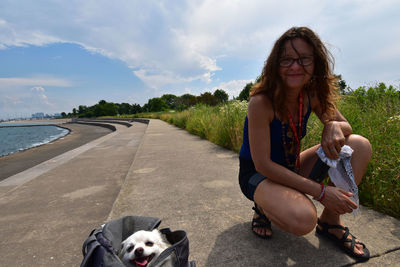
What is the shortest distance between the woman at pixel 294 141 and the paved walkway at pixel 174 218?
0.17 metres

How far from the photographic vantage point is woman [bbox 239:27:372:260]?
1302mm

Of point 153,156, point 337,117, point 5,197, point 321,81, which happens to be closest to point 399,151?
point 337,117

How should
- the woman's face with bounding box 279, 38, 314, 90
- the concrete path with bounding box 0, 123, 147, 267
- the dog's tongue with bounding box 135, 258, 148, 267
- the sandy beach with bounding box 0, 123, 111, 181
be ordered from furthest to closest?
the sandy beach with bounding box 0, 123, 111, 181
the concrete path with bounding box 0, 123, 147, 267
the woman's face with bounding box 279, 38, 314, 90
the dog's tongue with bounding box 135, 258, 148, 267

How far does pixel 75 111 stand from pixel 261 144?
110387 millimetres

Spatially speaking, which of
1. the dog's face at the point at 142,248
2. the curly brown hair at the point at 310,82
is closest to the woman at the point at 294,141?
the curly brown hair at the point at 310,82

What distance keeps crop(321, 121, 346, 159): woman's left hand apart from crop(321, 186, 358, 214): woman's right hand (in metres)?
0.27

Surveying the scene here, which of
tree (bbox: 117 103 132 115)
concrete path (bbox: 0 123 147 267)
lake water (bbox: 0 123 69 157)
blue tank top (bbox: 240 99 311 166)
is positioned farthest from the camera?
tree (bbox: 117 103 132 115)

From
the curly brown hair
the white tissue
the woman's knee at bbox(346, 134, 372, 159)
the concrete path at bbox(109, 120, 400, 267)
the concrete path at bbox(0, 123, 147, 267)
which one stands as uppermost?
the curly brown hair

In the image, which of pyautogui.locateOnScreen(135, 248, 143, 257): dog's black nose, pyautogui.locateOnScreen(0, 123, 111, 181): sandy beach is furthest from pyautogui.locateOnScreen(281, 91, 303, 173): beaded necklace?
pyautogui.locateOnScreen(0, 123, 111, 181): sandy beach

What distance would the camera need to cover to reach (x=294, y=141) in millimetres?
1600

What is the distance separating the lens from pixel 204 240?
1604mm

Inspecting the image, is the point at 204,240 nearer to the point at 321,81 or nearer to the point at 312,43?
the point at 321,81

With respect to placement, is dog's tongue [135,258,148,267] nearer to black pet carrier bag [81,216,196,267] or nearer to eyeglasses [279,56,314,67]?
black pet carrier bag [81,216,196,267]

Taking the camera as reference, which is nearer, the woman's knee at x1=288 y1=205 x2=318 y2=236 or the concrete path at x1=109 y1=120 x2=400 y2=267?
the woman's knee at x1=288 y1=205 x2=318 y2=236
